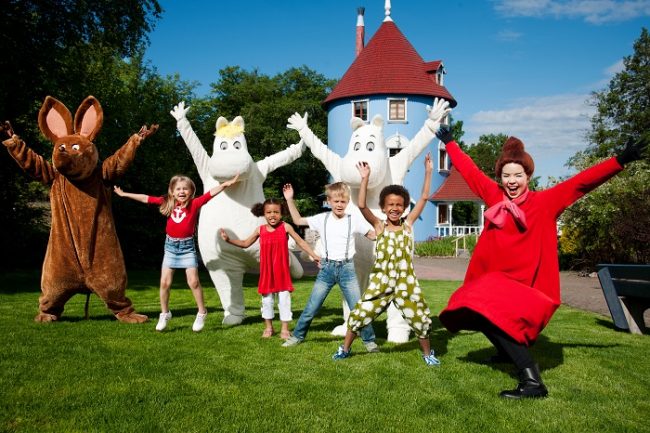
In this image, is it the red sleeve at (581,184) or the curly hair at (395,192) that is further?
the curly hair at (395,192)

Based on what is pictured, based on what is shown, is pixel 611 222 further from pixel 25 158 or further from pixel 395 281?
pixel 25 158

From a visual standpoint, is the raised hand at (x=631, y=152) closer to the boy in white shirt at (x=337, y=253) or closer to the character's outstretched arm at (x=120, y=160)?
the boy in white shirt at (x=337, y=253)

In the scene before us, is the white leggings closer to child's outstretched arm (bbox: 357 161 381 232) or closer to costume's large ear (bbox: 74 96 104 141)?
child's outstretched arm (bbox: 357 161 381 232)

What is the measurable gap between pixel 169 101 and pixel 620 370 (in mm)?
17353

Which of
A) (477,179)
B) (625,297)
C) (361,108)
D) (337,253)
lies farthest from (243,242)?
(361,108)

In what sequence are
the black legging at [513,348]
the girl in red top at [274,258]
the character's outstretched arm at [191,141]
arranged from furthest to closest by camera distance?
the character's outstretched arm at [191,141] → the girl in red top at [274,258] → the black legging at [513,348]

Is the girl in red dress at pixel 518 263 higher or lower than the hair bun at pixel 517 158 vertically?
lower

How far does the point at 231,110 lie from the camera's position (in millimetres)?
28906

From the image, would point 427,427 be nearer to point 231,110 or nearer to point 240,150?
point 240,150

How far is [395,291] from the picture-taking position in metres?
4.65

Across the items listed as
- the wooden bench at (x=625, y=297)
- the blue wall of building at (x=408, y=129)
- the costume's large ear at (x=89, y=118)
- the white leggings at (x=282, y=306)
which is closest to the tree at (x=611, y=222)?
the wooden bench at (x=625, y=297)

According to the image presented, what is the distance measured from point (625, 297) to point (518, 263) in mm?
3146

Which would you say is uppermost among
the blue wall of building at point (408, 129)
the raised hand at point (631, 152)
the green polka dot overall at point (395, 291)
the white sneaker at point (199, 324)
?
the blue wall of building at point (408, 129)

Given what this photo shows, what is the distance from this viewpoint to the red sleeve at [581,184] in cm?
387
